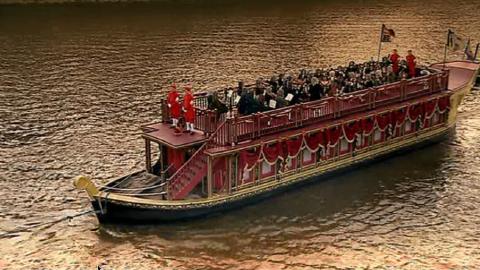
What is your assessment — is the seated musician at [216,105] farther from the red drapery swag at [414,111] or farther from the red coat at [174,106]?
the red drapery swag at [414,111]

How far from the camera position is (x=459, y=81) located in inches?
1457

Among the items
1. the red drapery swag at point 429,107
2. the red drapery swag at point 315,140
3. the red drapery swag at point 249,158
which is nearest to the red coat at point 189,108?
the red drapery swag at point 249,158

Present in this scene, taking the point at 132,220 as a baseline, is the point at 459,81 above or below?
above

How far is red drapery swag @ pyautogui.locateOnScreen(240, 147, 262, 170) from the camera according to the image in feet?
86.1

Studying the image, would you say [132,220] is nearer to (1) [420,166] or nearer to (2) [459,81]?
(1) [420,166]

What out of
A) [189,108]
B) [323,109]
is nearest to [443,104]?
[323,109]

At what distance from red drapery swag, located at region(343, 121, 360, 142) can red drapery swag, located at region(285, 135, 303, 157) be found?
263cm

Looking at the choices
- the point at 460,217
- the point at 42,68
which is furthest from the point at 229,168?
the point at 42,68

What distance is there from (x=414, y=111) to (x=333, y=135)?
5771 millimetres

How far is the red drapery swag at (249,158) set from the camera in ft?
86.1

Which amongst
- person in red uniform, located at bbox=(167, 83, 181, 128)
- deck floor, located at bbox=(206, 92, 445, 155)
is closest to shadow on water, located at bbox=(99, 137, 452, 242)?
deck floor, located at bbox=(206, 92, 445, 155)

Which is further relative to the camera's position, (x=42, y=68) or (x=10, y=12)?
(x=10, y=12)

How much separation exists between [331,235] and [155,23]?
5177 cm

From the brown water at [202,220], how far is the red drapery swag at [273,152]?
68.0 inches
